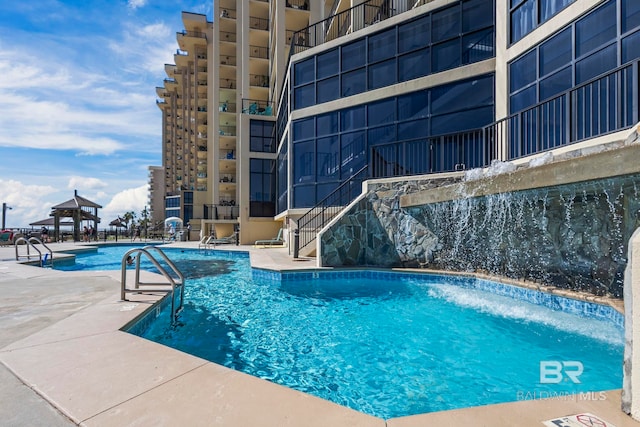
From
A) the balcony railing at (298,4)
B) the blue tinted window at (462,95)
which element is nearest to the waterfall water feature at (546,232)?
the blue tinted window at (462,95)

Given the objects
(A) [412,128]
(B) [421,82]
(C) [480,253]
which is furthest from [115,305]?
(B) [421,82]

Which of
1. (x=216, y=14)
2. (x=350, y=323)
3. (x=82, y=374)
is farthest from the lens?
(x=216, y=14)

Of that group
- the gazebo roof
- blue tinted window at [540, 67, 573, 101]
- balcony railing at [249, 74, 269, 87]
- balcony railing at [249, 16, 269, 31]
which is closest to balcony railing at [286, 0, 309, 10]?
balcony railing at [249, 16, 269, 31]

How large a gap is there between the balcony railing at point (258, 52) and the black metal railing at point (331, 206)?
22.6m

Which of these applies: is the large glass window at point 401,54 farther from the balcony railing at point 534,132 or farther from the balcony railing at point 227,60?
the balcony railing at point 227,60

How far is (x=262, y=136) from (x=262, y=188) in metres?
3.88

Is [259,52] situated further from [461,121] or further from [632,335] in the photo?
[632,335]

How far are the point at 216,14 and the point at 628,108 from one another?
1518 inches

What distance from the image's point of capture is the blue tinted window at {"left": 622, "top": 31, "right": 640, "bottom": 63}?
679cm

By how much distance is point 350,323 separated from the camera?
5770 millimetres

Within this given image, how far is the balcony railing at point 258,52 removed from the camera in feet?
101

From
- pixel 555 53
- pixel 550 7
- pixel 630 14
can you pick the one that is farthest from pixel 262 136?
pixel 630 14

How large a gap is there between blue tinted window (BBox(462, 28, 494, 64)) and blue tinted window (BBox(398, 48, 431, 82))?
51.3 inches

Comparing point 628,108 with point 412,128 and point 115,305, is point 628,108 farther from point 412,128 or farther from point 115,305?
point 115,305
